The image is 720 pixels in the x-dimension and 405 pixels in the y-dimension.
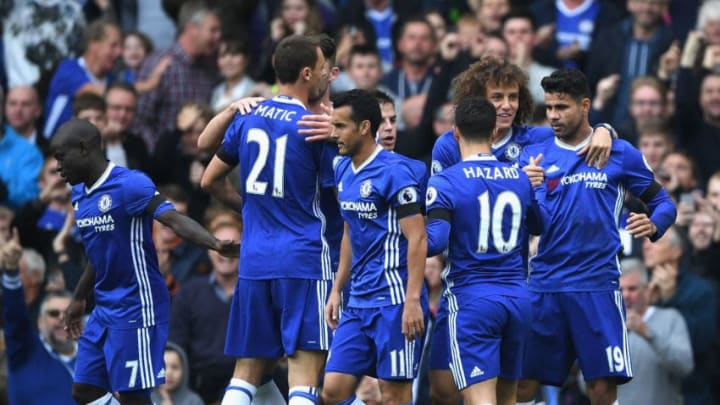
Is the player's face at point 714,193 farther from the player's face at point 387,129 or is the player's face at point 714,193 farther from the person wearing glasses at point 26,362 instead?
the person wearing glasses at point 26,362

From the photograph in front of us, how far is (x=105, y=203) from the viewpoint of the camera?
11891 millimetres

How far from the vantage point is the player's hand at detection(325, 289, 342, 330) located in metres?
11.7

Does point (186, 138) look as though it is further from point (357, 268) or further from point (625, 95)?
point (357, 268)

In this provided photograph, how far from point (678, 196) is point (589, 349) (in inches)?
182

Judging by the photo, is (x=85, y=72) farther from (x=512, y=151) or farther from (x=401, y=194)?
(x=401, y=194)

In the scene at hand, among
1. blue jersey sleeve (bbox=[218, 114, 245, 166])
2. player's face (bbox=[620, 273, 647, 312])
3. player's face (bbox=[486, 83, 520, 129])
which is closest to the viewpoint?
blue jersey sleeve (bbox=[218, 114, 245, 166])

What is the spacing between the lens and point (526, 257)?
1213cm

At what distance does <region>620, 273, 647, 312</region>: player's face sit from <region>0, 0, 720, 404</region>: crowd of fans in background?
0.5 inches

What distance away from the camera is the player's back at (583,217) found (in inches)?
469

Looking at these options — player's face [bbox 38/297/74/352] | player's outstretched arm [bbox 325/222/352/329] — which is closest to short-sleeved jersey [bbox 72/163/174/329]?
player's outstretched arm [bbox 325/222/352/329]

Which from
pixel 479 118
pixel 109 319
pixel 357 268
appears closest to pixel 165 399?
pixel 109 319

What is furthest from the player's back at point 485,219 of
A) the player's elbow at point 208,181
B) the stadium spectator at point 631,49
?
the stadium spectator at point 631,49

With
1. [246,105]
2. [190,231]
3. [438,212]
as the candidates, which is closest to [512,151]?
[438,212]

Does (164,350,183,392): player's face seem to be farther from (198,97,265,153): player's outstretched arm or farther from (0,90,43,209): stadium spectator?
(0,90,43,209): stadium spectator
